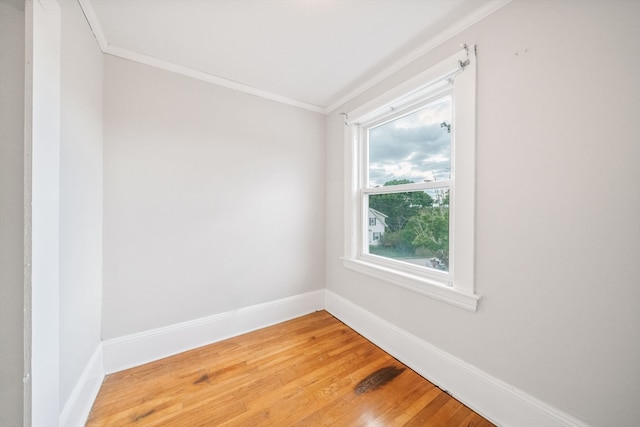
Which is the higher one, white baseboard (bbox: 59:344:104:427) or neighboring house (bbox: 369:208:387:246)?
neighboring house (bbox: 369:208:387:246)

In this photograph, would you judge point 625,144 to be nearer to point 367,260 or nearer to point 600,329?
point 600,329

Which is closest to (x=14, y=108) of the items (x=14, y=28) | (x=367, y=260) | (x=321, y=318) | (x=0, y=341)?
(x=14, y=28)

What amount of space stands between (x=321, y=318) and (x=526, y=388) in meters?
1.71

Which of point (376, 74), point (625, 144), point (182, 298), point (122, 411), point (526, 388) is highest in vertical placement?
point (376, 74)

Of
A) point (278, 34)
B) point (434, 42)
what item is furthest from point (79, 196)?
point (434, 42)

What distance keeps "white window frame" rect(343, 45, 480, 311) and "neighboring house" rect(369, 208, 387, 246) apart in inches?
7.4

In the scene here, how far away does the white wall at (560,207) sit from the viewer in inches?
36.9

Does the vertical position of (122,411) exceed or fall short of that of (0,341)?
it falls short

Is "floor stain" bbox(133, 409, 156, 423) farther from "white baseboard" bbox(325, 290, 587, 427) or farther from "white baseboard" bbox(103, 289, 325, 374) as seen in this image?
"white baseboard" bbox(325, 290, 587, 427)

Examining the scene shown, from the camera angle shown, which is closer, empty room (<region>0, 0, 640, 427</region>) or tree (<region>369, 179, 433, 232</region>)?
empty room (<region>0, 0, 640, 427</region>)

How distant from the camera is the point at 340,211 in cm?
253

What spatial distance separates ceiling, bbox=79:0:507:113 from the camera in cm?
133

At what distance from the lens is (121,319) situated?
1.69 m

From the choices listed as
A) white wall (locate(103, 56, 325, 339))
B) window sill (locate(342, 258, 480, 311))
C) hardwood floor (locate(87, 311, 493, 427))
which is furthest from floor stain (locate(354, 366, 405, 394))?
white wall (locate(103, 56, 325, 339))
